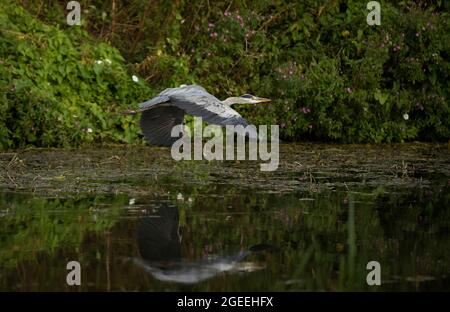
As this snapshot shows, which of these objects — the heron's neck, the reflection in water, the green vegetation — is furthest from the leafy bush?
the reflection in water

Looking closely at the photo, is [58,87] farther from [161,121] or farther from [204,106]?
[204,106]

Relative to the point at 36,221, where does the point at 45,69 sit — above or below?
above

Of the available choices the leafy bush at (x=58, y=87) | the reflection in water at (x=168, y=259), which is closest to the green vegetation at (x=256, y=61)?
the leafy bush at (x=58, y=87)

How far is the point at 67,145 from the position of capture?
10.9m

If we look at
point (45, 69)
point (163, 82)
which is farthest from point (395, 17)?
point (45, 69)

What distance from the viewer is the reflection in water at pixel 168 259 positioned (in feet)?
17.9

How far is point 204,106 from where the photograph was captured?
852 cm

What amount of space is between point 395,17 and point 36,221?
7.45m

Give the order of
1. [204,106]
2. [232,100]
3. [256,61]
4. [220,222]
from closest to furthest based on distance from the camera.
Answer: [220,222] < [204,106] < [232,100] < [256,61]

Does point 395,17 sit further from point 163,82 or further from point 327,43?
point 163,82

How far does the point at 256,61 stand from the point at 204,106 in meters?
4.29

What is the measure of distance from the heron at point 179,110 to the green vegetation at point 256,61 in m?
2.08

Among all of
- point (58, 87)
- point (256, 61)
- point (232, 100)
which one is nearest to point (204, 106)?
point (232, 100)

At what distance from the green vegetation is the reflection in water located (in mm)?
4515
